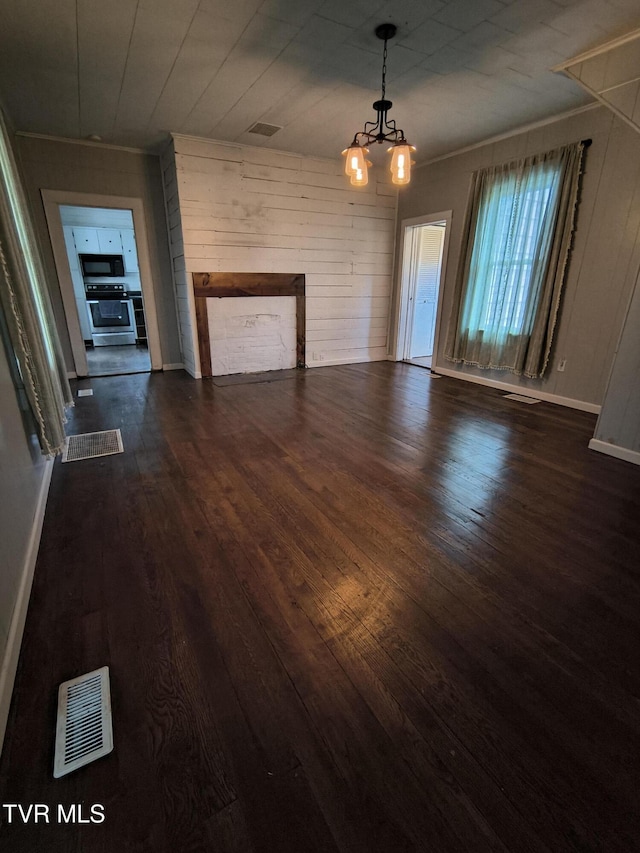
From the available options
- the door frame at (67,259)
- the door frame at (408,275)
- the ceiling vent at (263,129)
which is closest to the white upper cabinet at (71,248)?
the door frame at (67,259)

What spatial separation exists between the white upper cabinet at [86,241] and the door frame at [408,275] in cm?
617

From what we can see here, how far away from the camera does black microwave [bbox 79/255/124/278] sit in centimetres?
775

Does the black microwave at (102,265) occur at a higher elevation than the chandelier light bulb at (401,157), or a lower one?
lower

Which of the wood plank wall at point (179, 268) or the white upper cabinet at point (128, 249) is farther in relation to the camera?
the white upper cabinet at point (128, 249)

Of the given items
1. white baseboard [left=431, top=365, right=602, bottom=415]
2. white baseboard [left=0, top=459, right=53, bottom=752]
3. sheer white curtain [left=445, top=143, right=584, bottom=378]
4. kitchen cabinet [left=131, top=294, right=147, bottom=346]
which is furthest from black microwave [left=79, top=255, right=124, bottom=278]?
white baseboard [left=0, top=459, right=53, bottom=752]

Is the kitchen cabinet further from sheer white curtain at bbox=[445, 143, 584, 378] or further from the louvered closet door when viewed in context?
sheer white curtain at bbox=[445, 143, 584, 378]

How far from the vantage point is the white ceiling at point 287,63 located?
2314 millimetres

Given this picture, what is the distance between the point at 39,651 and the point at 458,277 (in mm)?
→ 5189

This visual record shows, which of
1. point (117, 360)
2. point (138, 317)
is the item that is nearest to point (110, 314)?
point (138, 317)

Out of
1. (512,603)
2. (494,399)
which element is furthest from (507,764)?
(494,399)

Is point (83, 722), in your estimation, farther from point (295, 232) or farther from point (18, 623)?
point (295, 232)

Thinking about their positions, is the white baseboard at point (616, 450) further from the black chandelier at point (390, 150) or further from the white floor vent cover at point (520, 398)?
the black chandelier at point (390, 150)

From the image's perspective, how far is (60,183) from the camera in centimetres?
448

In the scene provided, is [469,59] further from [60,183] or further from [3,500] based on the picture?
[60,183]
